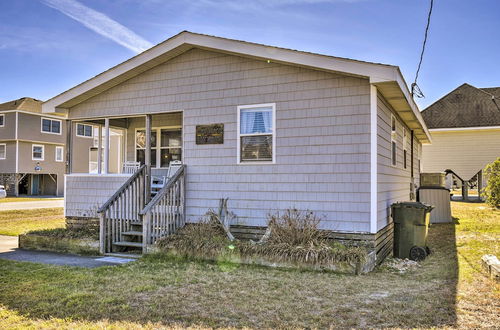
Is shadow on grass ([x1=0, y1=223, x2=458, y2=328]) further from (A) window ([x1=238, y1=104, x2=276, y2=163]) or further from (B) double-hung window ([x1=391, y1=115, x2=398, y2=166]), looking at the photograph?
(B) double-hung window ([x1=391, y1=115, x2=398, y2=166])

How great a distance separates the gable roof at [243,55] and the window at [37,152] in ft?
84.7

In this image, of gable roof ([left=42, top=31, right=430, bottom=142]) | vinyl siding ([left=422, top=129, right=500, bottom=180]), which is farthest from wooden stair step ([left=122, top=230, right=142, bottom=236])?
vinyl siding ([left=422, top=129, right=500, bottom=180])

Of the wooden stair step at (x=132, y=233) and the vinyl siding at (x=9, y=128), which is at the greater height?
the vinyl siding at (x=9, y=128)

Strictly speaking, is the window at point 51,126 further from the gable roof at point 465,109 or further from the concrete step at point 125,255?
the concrete step at point 125,255

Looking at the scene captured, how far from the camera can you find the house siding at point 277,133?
282 inches

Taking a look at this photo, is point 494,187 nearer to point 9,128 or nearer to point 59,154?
point 9,128

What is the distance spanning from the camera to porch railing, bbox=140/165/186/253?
7.72 m

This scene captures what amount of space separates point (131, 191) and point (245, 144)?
273 cm

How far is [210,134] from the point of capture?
840 centimetres

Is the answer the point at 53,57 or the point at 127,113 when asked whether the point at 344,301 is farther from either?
the point at 53,57

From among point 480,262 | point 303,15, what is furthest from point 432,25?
point 480,262

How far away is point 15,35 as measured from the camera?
12.7 m

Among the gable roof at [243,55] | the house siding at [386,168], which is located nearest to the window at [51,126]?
the gable roof at [243,55]

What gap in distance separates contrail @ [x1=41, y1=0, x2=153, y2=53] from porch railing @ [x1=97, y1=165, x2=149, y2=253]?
457 centimetres
